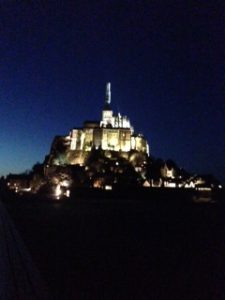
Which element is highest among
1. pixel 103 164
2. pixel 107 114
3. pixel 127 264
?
pixel 107 114

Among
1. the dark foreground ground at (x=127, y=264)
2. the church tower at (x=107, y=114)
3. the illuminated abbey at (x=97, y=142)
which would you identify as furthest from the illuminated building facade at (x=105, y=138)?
the dark foreground ground at (x=127, y=264)

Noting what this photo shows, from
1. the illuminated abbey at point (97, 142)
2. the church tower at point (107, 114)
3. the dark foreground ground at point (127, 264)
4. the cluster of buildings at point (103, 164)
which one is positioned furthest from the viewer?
the church tower at point (107, 114)

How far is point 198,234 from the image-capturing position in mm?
10539

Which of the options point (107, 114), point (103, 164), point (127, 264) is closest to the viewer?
point (127, 264)

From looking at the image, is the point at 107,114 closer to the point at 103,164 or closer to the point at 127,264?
the point at 103,164

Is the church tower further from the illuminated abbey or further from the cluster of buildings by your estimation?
the illuminated abbey

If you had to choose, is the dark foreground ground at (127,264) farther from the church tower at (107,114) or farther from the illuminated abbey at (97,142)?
the church tower at (107,114)

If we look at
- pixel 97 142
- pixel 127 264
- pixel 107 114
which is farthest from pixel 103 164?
pixel 127 264

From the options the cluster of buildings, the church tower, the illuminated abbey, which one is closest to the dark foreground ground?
the cluster of buildings

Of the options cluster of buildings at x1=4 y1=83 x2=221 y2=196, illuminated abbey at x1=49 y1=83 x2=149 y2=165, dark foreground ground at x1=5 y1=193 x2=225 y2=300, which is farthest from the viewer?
illuminated abbey at x1=49 y1=83 x2=149 y2=165

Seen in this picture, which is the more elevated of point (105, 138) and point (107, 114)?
point (107, 114)

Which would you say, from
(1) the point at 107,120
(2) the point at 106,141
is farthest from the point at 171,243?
(1) the point at 107,120

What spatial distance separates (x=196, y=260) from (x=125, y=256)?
3.37ft

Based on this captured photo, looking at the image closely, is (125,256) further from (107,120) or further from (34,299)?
(107,120)
